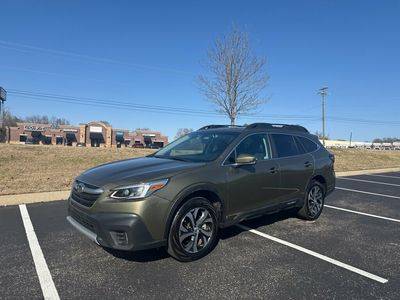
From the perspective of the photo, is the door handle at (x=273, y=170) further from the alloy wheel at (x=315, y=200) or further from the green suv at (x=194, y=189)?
the alloy wheel at (x=315, y=200)

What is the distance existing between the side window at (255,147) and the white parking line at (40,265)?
2899 mm

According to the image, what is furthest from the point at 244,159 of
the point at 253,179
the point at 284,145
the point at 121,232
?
the point at 121,232

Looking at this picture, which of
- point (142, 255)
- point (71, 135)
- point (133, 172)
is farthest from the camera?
point (71, 135)

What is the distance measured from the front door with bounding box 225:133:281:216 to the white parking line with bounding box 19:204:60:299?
2.38 m

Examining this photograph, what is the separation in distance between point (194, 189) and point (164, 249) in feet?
3.32

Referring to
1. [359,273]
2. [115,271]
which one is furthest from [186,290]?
[359,273]

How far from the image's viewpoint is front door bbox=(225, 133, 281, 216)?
17.0 feet

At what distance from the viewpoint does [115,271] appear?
4285 mm

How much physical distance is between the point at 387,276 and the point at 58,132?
90224 mm

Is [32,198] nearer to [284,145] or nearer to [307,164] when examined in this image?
[284,145]

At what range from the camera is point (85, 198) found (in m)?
4.52

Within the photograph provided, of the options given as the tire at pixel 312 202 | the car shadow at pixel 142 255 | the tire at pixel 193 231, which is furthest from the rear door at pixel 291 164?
the car shadow at pixel 142 255

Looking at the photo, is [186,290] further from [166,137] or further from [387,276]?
[166,137]

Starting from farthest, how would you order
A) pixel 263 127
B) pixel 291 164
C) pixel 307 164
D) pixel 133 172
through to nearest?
1. pixel 307 164
2. pixel 291 164
3. pixel 263 127
4. pixel 133 172
